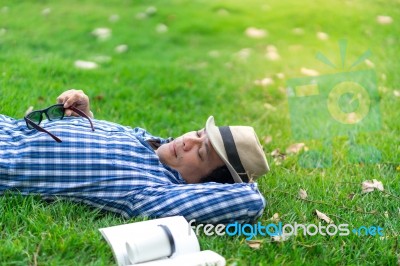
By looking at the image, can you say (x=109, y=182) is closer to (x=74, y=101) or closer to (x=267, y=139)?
(x=74, y=101)

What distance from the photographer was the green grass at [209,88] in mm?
2723

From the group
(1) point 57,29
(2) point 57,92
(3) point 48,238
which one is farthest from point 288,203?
(1) point 57,29

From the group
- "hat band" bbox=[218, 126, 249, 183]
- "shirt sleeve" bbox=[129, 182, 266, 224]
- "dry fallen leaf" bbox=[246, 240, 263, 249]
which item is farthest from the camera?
"hat band" bbox=[218, 126, 249, 183]

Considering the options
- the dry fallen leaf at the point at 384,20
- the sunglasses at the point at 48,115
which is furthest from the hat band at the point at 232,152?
the dry fallen leaf at the point at 384,20

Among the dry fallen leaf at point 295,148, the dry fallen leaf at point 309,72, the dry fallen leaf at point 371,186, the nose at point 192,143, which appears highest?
the nose at point 192,143

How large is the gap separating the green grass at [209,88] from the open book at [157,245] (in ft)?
0.22

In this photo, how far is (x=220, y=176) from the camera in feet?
10.2

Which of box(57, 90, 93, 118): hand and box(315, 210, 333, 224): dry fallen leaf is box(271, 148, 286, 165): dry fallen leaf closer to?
box(315, 210, 333, 224): dry fallen leaf

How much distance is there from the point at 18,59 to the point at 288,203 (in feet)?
10.1

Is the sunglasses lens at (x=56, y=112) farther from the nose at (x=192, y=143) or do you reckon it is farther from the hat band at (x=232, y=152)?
the hat band at (x=232, y=152)

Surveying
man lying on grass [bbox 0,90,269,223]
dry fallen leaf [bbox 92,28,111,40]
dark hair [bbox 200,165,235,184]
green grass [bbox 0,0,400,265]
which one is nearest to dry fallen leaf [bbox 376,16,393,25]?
green grass [bbox 0,0,400,265]

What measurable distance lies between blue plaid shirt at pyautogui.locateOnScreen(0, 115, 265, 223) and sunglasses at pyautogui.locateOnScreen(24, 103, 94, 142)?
1.8 inches

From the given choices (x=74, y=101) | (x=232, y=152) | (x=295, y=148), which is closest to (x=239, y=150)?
(x=232, y=152)

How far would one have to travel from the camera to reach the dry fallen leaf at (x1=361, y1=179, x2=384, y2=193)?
134 inches
